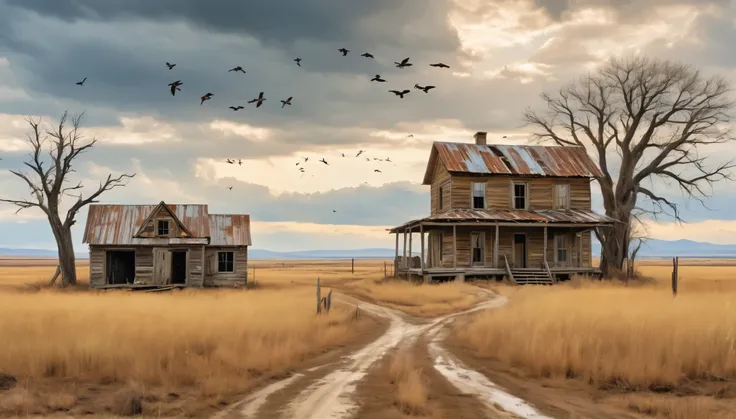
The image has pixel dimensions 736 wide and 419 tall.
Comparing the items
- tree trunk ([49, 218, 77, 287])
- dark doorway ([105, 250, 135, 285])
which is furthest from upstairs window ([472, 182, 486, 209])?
tree trunk ([49, 218, 77, 287])

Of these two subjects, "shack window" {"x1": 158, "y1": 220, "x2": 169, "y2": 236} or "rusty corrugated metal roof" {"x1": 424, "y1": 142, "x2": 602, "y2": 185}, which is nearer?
"shack window" {"x1": 158, "y1": 220, "x2": 169, "y2": 236}

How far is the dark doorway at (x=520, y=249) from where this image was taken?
1508 inches

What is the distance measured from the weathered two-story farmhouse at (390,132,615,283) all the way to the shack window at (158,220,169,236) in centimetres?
1433

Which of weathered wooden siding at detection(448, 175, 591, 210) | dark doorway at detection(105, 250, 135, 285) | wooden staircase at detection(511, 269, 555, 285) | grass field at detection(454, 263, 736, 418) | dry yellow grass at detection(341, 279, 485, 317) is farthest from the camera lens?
dark doorway at detection(105, 250, 135, 285)

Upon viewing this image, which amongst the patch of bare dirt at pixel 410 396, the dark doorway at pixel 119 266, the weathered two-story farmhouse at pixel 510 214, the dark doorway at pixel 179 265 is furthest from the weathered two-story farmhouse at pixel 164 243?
the patch of bare dirt at pixel 410 396

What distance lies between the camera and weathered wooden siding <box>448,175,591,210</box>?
37750 mm

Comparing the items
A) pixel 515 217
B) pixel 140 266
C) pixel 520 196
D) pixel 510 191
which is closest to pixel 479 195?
pixel 510 191

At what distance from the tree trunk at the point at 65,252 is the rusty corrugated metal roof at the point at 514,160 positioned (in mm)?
24321

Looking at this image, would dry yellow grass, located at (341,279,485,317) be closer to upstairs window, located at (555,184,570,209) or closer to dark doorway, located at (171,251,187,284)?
upstairs window, located at (555,184,570,209)

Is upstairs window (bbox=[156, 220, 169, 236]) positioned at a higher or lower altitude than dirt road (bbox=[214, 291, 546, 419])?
higher

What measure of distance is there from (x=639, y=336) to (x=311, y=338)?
765 centimetres

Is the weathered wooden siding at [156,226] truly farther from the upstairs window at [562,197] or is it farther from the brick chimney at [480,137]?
Answer: the upstairs window at [562,197]

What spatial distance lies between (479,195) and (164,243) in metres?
19.1

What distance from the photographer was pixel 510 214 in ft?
121
